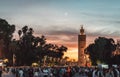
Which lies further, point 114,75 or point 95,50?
point 95,50

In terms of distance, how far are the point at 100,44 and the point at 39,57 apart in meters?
38.7

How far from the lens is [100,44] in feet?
544

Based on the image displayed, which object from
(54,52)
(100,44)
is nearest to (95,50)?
(100,44)

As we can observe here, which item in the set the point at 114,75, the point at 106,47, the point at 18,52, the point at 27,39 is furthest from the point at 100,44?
the point at 114,75

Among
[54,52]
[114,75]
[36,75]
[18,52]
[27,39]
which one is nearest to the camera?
[114,75]

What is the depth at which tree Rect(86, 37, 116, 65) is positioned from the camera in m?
158

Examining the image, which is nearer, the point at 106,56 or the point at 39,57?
the point at 39,57

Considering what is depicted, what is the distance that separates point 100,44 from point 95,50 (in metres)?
2.99

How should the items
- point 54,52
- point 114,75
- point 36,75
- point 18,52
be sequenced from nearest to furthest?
point 114,75
point 36,75
point 18,52
point 54,52

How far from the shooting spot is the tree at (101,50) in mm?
157500

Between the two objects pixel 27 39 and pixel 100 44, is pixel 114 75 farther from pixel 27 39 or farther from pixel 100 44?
pixel 100 44

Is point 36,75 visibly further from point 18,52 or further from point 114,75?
point 18,52

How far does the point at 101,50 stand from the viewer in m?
160

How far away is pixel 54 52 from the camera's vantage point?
162m
